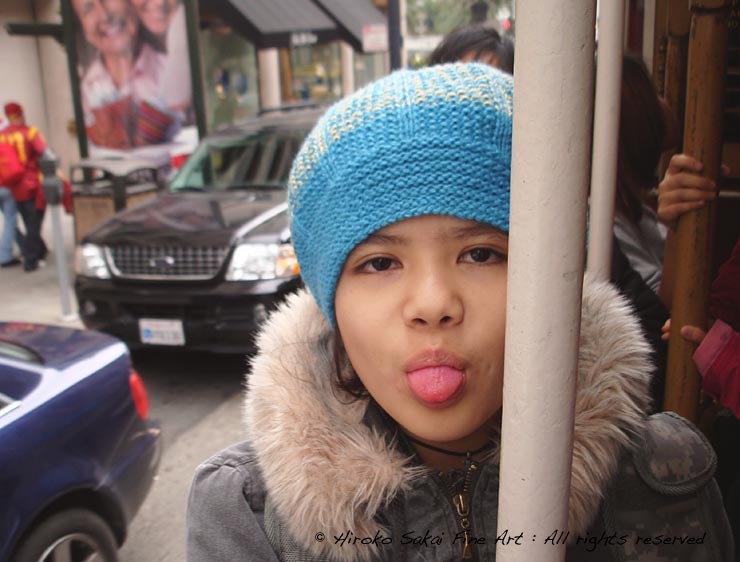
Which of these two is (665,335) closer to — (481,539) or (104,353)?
(481,539)

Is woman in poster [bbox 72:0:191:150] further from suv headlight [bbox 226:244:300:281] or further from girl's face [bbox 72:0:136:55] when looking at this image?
suv headlight [bbox 226:244:300:281]

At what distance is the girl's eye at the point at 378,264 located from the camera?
118 cm

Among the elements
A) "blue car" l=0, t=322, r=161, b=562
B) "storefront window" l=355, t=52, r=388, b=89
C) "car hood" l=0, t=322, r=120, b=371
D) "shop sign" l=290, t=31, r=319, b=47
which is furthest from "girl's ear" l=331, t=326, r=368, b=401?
"storefront window" l=355, t=52, r=388, b=89

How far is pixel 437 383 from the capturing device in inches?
41.8

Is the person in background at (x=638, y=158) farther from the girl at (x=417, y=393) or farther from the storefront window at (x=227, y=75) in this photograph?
the storefront window at (x=227, y=75)

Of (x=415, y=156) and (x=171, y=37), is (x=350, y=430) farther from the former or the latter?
(x=171, y=37)

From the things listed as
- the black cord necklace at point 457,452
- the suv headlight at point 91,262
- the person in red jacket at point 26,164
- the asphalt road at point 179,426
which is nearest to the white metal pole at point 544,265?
the black cord necklace at point 457,452

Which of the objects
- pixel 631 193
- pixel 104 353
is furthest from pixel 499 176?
pixel 104 353

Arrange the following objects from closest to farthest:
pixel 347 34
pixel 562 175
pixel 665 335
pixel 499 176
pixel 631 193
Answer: pixel 562 175 → pixel 499 176 → pixel 665 335 → pixel 631 193 → pixel 347 34

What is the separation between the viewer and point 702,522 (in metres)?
1.26

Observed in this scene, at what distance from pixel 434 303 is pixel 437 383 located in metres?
0.12

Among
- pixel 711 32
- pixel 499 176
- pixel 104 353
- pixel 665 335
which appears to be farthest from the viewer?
pixel 104 353

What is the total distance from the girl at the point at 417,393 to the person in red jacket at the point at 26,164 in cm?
904

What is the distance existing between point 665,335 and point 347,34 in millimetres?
18705
